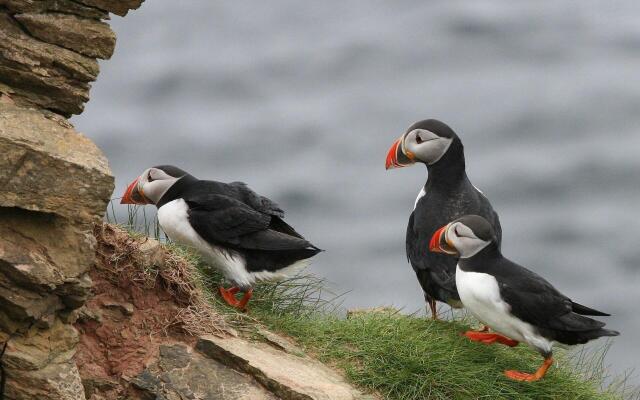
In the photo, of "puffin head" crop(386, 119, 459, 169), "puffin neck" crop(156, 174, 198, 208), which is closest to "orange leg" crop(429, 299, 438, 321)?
"puffin head" crop(386, 119, 459, 169)

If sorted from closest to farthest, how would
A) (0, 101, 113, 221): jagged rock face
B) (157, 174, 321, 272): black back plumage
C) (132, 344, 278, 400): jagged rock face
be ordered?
1. (0, 101, 113, 221): jagged rock face
2. (132, 344, 278, 400): jagged rock face
3. (157, 174, 321, 272): black back plumage

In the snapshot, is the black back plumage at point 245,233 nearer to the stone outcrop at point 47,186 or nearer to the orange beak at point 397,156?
the orange beak at point 397,156

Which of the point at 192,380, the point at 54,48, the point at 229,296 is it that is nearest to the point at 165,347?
the point at 192,380

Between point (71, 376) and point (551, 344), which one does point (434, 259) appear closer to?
point (551, 344)

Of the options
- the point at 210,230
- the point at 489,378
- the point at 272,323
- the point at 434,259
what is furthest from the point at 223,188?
the point at 489,378

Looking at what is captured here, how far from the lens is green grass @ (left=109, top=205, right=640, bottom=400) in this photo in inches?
246

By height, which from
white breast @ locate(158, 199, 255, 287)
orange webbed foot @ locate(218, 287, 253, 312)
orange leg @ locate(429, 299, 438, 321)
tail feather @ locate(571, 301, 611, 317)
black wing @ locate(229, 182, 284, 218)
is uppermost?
tail feather @ locate(571, 301, 611, 317)

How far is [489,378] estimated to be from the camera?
640 cm

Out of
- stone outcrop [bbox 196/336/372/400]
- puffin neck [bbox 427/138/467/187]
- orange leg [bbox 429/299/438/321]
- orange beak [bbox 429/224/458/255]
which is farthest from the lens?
puffin neck [bbox 427/138/467/187]

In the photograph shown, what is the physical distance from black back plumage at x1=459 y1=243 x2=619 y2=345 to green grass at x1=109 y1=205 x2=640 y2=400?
39 cm

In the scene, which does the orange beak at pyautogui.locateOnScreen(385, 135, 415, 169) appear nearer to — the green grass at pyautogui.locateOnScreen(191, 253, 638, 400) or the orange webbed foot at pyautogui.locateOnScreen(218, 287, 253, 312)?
the green grass at pyautogui.locateOnScreen(191, 253, 638, 400)

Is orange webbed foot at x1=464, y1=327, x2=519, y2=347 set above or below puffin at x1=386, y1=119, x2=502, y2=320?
below

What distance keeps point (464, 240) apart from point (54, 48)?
2.75 metres

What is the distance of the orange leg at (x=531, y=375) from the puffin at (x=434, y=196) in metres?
0.84
